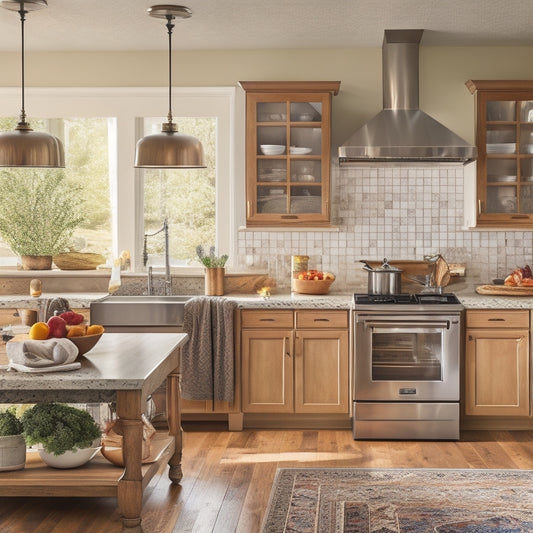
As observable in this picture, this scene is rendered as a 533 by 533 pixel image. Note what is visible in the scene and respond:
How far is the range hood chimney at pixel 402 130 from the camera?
5883 millimetres

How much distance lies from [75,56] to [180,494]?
361 cm

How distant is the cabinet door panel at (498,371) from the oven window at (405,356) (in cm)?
25

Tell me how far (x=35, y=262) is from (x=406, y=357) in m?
2.87

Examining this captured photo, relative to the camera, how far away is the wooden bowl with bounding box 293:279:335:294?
20.5 feet

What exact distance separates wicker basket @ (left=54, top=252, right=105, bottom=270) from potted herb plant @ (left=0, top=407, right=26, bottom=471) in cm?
263

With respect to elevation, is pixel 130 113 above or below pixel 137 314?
above

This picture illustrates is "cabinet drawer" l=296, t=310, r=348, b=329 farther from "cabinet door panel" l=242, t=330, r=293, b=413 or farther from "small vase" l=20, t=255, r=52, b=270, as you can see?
"small vase" l=20, t=255, r=52, b=270

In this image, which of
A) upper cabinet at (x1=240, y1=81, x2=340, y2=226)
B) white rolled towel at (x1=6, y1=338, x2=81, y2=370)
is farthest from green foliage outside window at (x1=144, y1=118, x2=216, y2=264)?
white rolled towel at (x1=6, y1=338, x2=81, y2=370)

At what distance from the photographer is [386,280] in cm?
612

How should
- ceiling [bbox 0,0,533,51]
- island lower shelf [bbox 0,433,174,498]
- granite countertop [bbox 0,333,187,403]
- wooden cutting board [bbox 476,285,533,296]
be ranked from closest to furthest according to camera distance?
granite countertop [bbox 0,333,187,403], island lower shelf [bbox 0,433,174,498], ceiling [bbox 0,0,533,51], wooden cutting board [bbox 476,285,533,296]

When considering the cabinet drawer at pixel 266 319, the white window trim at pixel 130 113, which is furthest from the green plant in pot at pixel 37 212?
the cabinet drawer at pixel 266 319

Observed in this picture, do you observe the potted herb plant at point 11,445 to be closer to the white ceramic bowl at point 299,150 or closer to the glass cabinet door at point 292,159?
the glass cabinet door at point 292,159

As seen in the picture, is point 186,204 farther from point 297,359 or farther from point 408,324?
point 408,324

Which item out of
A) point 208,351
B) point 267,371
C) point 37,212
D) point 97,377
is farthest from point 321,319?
point 97,377
